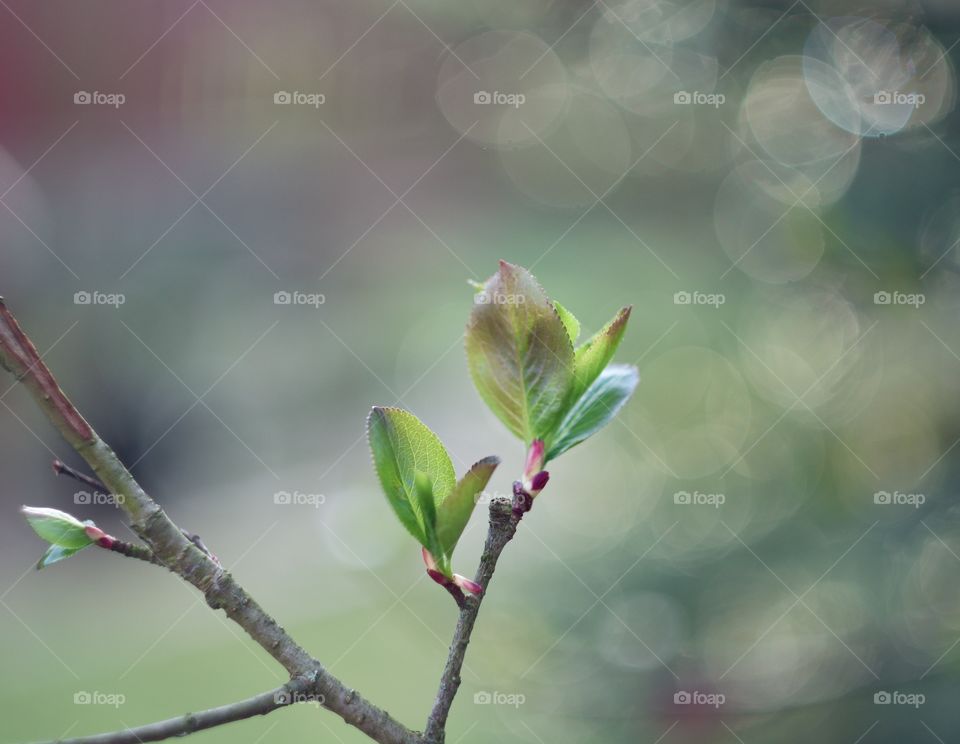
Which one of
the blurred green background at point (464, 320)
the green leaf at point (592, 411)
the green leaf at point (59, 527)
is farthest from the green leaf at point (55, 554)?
the blurred green background at point (464, 320)

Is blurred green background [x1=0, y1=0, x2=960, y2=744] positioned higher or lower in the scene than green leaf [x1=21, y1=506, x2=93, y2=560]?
higher

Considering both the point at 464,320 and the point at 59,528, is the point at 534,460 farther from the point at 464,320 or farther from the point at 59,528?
the point at 464,320

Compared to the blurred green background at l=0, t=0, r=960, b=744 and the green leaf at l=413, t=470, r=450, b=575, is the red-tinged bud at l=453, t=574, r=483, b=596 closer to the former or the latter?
the green leaf at l=413, t=470, r=450, b=575

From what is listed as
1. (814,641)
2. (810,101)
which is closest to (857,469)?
(814,641)

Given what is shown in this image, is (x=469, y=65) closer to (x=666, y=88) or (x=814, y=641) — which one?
(x=666, y=88)

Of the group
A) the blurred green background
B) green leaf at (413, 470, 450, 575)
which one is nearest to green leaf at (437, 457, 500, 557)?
green leaf at (413, 470, 450, 575)

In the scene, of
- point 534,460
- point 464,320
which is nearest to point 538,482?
point 534,460
